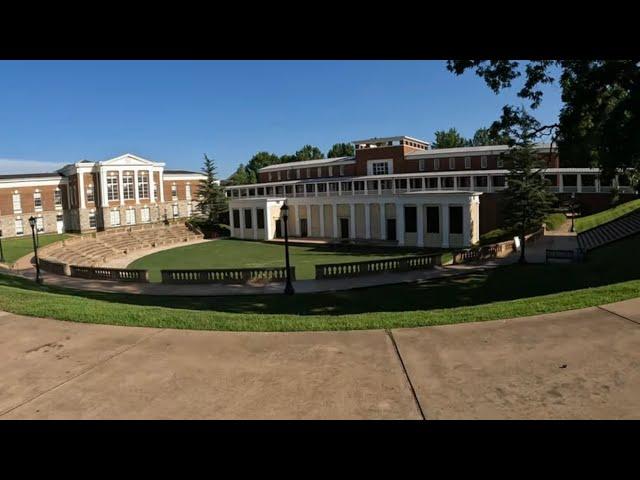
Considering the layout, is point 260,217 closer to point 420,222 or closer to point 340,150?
point 420,222

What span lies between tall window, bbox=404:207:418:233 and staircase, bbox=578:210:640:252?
1447 centimetres

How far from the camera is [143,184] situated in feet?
218

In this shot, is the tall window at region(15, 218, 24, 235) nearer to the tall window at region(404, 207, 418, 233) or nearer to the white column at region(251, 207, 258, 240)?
the white column at region(251, 207, 258, 240)

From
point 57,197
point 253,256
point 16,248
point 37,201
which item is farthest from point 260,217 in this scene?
point 37,201

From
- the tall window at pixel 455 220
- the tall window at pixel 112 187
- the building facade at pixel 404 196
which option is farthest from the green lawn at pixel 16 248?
the tall window at pixel 455 220

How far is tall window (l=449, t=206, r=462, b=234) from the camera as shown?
42.2 metres

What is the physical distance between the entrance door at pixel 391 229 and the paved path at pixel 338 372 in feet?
135

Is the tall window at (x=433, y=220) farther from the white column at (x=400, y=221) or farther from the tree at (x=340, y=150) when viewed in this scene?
the tree at (x=340, y=150)

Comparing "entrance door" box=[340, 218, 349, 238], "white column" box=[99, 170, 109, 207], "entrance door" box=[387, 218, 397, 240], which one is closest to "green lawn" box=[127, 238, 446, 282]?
"entrance door" box=[387, 218, 397, 240]

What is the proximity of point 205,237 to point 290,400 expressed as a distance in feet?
193
